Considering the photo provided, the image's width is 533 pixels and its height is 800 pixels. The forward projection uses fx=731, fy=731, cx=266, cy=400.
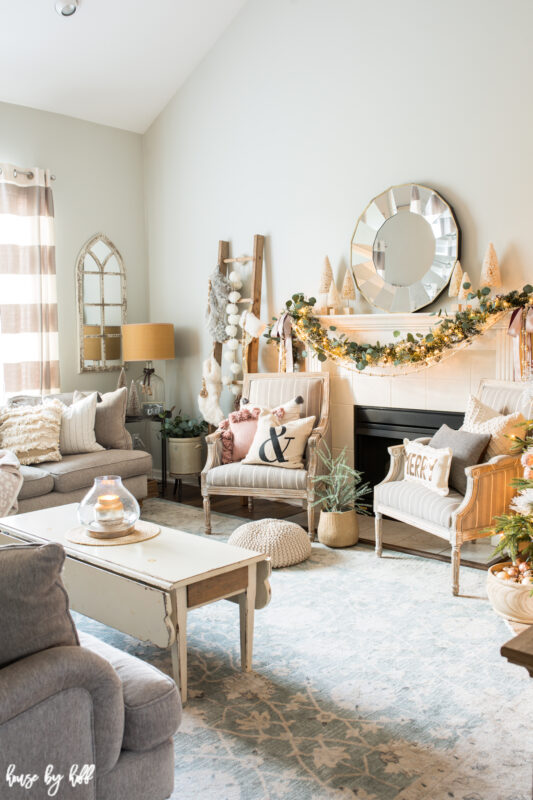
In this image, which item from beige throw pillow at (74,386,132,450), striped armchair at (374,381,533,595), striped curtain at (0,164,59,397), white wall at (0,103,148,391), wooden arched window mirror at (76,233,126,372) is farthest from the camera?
wooden arched window mirror at (76,233,126,372)

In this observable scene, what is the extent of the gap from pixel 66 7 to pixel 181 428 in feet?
9.75

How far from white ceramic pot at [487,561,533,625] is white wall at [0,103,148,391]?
3.92 m

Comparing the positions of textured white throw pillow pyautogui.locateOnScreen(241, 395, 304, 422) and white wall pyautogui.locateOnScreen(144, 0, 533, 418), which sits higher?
white wall pyautogui.locateOnScreen(144, 0, 533, 418)

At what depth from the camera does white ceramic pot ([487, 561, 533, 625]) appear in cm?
290

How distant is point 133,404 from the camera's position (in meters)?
5.58

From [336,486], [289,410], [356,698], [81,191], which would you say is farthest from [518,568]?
[81,191]

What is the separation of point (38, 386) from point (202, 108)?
8.24 ft

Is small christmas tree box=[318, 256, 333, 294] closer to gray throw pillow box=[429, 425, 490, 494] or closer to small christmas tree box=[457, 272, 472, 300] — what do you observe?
small christmas tree box=[457, 272, 472, 300]

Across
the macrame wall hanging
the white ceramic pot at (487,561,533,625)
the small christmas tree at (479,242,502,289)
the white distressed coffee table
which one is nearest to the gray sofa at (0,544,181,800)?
the white distressed coffee table

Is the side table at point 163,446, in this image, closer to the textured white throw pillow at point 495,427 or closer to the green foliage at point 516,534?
the textured white throw pillow at point 495,427

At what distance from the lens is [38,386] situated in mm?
5523

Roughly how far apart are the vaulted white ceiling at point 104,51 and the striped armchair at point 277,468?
2.56m

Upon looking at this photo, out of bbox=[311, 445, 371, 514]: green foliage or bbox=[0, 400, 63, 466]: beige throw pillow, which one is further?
bbox=[0, 400, 63, 466]: beige throw pillow

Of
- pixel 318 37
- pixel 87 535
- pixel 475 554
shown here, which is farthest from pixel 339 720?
pixel 318 37
